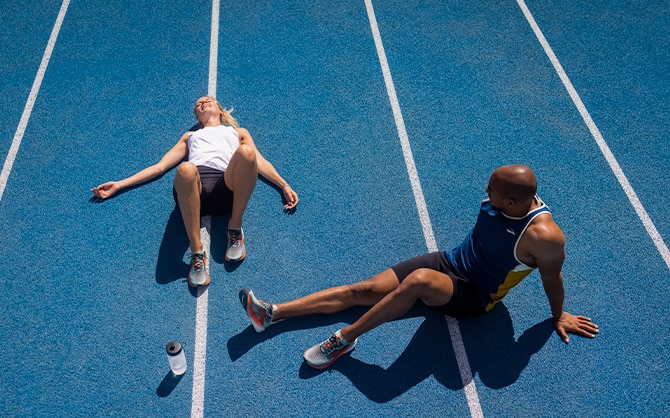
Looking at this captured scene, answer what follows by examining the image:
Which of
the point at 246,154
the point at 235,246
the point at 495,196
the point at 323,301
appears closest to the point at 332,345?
the point at 323,301

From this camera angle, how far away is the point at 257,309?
169 inches

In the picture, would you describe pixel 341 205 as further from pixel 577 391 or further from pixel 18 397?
pixel 18 397

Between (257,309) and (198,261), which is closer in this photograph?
(257,309)

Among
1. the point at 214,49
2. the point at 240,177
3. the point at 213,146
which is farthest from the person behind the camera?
the point at 214,49

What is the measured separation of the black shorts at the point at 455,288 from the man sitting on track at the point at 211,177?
1451 mm

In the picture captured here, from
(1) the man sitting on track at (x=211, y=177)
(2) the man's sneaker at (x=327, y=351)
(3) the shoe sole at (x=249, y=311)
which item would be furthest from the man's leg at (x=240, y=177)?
→ (2) the man's sneaker at (x=327, y=351)

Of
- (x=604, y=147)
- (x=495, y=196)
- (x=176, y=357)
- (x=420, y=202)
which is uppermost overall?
(x=495, y=196)

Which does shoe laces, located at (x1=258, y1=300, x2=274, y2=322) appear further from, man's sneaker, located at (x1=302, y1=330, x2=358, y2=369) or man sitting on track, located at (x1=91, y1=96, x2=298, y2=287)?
man sitting on track, located at (x1=91, y1=96, x2=298, y2=287)

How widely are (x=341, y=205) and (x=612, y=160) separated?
116 inches

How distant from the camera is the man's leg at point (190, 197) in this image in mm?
4531

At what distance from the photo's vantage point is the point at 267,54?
688cm

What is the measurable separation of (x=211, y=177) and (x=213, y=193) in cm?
17

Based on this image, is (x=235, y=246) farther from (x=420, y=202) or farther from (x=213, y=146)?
(x=420, y=202)

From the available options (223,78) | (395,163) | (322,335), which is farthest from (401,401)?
(223,78)
